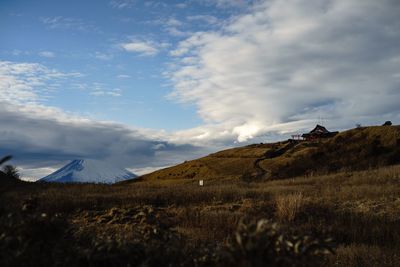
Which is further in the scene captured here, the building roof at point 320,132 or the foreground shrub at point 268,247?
the building roof at point 320,132

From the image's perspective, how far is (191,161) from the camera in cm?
6725

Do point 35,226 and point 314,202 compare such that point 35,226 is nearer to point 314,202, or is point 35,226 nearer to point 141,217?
point 141,217

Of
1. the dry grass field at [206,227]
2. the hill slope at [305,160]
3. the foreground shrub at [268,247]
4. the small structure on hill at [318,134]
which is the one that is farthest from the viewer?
the small structure on hill at [318,134]

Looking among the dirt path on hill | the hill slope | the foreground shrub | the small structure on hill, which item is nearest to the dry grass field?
the foreground shrub

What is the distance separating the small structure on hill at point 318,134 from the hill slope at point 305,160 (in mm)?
11437

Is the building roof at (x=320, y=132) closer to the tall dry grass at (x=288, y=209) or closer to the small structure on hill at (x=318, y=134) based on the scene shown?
the small structure on hill at (x=318, y=134)

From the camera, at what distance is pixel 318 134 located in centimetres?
7725

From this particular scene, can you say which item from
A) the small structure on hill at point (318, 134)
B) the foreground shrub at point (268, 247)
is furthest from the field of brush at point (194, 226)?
the small structure on hill at point (318, 134)

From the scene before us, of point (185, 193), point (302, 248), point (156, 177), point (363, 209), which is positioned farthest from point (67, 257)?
point (156, 177)

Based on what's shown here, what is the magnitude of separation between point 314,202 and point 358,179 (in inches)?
427

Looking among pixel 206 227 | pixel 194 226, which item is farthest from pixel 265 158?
pixel 206 227

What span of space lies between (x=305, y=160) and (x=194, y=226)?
133 ft

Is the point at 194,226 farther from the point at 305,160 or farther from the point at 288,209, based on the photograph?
the point at 305,160

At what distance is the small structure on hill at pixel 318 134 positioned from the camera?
246 feet
